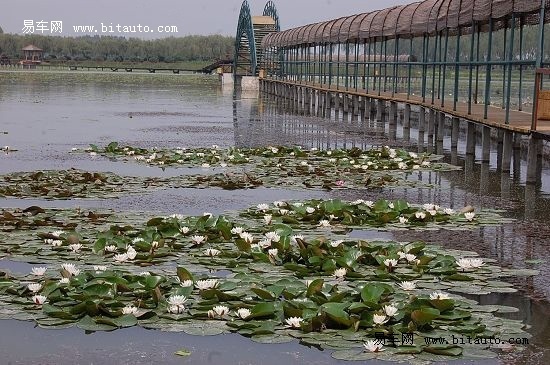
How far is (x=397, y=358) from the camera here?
17.5 feet

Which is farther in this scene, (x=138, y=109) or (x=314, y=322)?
(x=138, y=109)

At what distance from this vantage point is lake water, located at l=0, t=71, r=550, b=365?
5.54 meters

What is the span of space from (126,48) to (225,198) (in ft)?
469

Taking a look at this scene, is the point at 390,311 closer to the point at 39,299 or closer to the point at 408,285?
the point at 408,285

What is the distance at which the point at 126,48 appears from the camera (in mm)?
151125

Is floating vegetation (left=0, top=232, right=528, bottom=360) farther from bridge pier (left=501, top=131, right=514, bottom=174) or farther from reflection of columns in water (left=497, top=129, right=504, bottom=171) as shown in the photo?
reflection of columns in water (left=497, top=129, right=504, bottom=171)

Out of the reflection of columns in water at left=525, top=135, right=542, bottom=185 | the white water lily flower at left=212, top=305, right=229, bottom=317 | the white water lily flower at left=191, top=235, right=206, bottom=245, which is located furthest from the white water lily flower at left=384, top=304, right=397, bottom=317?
the reflection of columns in water at left=525, top=135, right=542, bottom=185

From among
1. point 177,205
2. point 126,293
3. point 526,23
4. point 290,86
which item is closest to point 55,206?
point 177,205

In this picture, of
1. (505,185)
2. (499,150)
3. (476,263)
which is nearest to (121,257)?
(476,263)

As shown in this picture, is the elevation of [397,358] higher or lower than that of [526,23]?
lower

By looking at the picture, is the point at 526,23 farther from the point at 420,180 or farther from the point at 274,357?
the point at 274,357

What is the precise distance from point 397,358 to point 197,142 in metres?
15.4

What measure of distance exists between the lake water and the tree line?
387 feet

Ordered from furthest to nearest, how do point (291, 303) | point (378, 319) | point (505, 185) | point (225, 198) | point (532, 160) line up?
point (505, 185), point (532, 160), point (225, 198), point (291, 303), point (378, 319)
